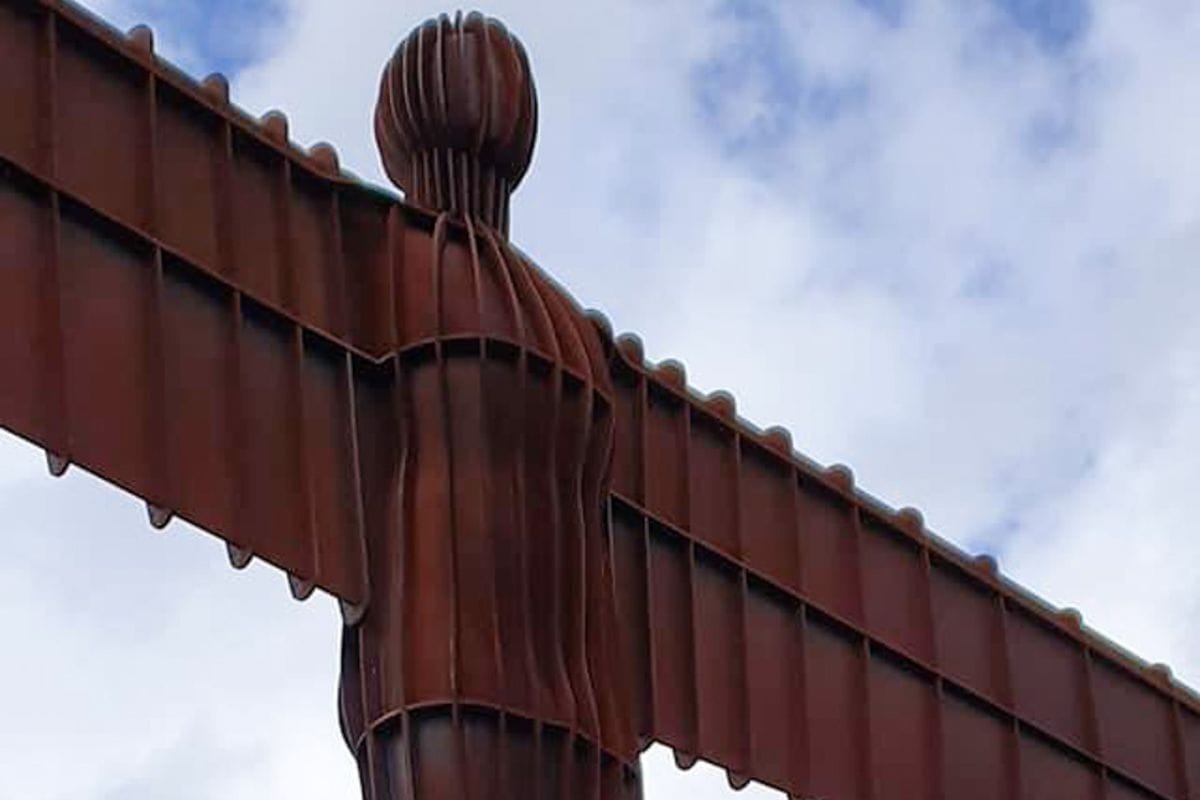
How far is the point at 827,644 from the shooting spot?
1377 centimetres

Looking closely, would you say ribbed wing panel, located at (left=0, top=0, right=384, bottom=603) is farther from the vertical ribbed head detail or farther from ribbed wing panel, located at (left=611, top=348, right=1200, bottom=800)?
ribbed wing panel, located at (left=611, top=348, right=1200, bottom=800)

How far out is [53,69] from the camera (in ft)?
36.2

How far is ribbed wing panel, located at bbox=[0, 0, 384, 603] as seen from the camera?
1083 centimetres

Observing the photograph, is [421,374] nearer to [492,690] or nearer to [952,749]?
[492,690]

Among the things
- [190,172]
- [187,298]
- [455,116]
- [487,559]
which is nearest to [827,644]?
[487,559]

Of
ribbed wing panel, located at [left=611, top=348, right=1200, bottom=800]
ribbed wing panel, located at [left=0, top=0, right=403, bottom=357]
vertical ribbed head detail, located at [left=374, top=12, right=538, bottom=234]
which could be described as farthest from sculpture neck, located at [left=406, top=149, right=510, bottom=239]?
ribbed wing panel, located at [left=611, top=348, right=1200, bottom=800]

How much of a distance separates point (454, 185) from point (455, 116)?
0.27m

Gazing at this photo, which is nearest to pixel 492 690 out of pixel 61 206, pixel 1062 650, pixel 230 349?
pixel 230 349

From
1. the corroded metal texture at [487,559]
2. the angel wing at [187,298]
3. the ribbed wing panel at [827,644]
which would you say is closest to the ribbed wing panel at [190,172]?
the angel wing at [187,298]

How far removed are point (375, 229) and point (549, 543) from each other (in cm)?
141

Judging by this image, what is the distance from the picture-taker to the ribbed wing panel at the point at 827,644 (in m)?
13.0

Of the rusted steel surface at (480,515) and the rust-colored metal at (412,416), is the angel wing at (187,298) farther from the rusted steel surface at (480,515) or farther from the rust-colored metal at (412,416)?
the rusted steel surface at (480,515)

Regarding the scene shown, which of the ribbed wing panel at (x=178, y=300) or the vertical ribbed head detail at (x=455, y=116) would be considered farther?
the vertical ribbed head detail at (x=455, y=116)

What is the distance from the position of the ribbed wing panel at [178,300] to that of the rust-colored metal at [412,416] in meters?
0.01
